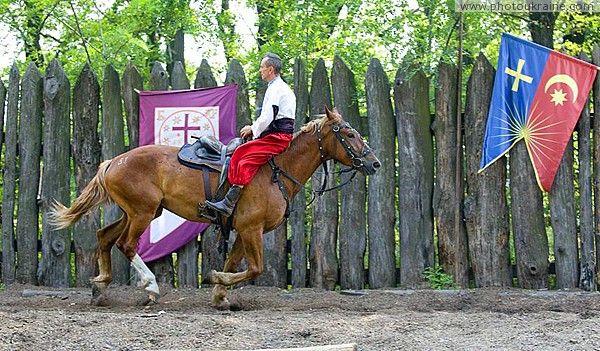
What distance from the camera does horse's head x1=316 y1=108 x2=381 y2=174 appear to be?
840 cm

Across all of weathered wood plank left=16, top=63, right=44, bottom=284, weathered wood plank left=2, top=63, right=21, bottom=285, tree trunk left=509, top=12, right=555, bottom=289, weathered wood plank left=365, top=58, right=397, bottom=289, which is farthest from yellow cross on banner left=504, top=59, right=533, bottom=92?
weathered wood plank left=2, top=63, right=21, bottom=285

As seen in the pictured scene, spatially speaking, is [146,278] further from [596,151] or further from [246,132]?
[596,151]

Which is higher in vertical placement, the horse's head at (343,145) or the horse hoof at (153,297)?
the horse's head at (343,145)

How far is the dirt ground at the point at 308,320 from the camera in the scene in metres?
6.18

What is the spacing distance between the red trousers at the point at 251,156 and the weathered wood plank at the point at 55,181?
273 centimetres

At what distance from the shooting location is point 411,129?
9758 mm

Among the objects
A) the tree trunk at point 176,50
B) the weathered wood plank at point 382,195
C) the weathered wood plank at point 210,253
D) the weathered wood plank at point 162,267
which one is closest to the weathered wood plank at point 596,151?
the weathered wood plank at point 382,195

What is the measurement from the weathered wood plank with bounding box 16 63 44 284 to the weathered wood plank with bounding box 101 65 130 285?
794 mm

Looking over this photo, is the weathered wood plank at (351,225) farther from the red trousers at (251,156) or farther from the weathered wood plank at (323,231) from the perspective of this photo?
the red trousers at (251,156)

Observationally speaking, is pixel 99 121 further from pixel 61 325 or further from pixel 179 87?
pixel 61 325

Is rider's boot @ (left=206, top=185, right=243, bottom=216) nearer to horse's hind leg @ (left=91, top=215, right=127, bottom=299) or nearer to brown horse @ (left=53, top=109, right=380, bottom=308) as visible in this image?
brown horse @ (left=53, top=109, right=380, bottom=308)

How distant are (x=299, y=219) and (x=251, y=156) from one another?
1817 mm

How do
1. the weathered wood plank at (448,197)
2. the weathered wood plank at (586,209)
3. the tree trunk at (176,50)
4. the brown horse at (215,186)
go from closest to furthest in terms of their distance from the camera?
the brown horse at (215,186), the weathered wood plank at (586,209), the weathered wood plank at (448,197), the tree trunk at (176,50)

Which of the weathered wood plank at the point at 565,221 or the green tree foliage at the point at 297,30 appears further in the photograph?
the green tree foliage at the point at 297,30
